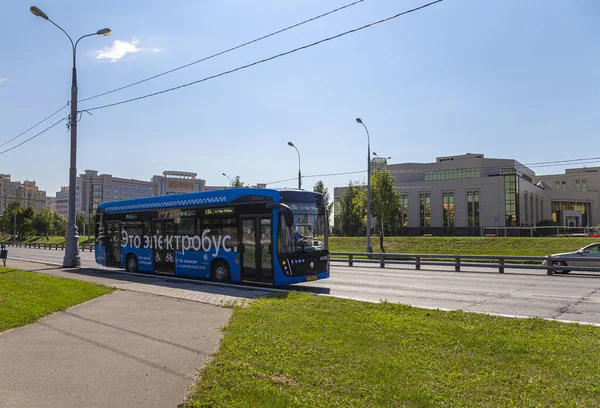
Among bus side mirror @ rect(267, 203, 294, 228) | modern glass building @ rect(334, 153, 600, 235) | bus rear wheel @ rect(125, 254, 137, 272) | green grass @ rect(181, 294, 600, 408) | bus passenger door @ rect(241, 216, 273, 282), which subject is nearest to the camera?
green grass @ rect(181, 294, 600, 408)

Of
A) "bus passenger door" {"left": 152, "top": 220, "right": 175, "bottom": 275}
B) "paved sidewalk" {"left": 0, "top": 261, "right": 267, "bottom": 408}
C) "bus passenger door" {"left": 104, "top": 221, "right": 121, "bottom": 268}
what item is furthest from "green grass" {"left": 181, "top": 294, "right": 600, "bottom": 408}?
"bus passenger door" {"left": 104, "top": 221, "right": 121, "bottom": 268}

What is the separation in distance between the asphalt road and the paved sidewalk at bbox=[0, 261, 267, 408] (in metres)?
4.98

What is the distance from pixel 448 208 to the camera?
73.7 meters

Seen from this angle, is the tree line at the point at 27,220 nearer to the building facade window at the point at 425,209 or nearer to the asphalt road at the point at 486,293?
the building facade window at the point at 425,209

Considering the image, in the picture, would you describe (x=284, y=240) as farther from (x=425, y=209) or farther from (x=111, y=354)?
(x=425, y=209)

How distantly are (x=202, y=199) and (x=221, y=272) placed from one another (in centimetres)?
268

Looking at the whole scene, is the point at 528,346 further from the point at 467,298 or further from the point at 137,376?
the point at 467,298

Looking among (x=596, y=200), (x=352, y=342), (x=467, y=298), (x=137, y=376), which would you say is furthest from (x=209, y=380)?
(x=596, y=200)

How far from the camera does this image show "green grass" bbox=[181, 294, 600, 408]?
4395 millimetres

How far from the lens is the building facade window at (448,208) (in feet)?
240

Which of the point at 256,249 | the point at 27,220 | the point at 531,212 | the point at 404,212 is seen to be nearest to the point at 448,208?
the point at 404,212

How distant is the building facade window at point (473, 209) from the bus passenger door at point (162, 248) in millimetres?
62371

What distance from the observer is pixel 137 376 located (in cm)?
525

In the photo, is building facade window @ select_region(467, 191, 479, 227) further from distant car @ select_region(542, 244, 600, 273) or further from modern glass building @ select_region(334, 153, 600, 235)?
distant car @ select_region(542, 244, 600, 273)
